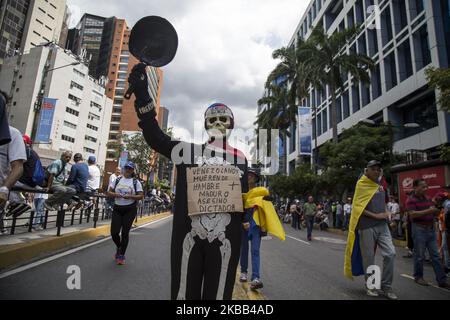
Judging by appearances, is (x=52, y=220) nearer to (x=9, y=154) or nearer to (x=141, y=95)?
(x=9, y=154)

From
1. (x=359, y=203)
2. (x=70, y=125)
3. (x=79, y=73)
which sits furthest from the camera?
(x=79, y=73)

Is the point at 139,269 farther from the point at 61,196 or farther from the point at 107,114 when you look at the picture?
the point at 107,114

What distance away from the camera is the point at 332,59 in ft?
82.2

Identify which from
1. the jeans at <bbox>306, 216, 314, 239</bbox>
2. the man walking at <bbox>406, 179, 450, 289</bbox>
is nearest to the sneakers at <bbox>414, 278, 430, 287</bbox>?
the man walking at <bbox>406, 179, 450, 289</bbox>

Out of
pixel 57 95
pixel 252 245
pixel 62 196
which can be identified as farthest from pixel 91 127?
pixel 252 245

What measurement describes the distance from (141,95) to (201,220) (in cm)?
110

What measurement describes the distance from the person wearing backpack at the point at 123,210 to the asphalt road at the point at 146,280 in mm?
359

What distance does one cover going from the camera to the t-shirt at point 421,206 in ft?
17.9

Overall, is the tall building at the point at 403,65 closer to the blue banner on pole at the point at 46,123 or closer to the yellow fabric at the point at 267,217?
the yellow fabric at the point at 267,217

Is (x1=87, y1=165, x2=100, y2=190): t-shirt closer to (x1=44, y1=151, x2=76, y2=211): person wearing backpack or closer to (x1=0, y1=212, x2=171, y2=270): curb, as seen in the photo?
(x1=0, y1=212, x2=171, y2=270): curb

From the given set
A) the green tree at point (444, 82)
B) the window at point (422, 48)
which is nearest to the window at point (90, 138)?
the window at point (422, 48)

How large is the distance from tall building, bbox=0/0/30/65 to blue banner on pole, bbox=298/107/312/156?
62.4 m

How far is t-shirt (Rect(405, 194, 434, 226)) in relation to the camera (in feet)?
17.9

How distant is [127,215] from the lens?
5586 mm
